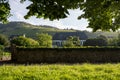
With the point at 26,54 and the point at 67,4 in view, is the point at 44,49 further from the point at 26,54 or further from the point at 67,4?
the point at 67,4

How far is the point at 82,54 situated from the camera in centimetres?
4809

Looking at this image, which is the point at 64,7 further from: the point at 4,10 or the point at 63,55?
the point at 63,55

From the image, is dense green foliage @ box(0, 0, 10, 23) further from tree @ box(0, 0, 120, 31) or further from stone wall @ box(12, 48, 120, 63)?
stone wall @ box(12, 48, 120, 63)

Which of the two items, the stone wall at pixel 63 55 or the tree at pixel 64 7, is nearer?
the tree at pixel 64 7

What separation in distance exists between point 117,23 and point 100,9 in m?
3.25

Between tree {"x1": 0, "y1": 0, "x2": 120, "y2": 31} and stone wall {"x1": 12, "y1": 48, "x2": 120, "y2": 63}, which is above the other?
tree {"x1": 0, "y1": 0, "x2": 120, "y2": 31}

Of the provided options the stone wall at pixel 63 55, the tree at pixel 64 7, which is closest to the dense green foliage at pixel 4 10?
the tree at pixel 64 7

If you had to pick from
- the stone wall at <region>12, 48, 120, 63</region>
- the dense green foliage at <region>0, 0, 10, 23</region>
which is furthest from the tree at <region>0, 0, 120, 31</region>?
the stone wall at <region>12, 48, 120, 63</region>

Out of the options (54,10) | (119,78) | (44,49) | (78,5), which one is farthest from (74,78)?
(44,49)

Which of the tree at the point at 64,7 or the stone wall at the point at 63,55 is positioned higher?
the tree at the point at 64,7

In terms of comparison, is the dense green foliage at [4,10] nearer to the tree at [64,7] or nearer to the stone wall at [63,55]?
the tree at [64,7]

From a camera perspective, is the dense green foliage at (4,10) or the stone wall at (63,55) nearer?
the dense green foliage at (4,10)

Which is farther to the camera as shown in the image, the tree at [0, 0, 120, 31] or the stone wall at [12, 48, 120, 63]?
the stone wall at [12, 48, 120, 63]

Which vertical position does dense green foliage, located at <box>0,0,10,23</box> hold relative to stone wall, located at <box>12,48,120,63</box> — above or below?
above
